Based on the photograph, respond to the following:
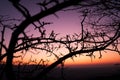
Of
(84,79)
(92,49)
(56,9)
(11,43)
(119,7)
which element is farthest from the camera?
(84,79)

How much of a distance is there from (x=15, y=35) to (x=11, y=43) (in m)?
0.12

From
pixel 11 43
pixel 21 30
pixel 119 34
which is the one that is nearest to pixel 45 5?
pixel 21 30

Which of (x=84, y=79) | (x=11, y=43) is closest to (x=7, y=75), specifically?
(x=11, y=43)

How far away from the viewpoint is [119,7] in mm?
4551

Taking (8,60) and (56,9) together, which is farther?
(8,60)

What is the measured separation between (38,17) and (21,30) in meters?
0.23

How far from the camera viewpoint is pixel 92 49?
8.02 ft

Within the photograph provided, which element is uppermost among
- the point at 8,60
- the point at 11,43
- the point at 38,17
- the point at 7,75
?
the point at 38,17

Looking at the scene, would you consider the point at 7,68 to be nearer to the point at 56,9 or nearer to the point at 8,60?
the point at 8,60

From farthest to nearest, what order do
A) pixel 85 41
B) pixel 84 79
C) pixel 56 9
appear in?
pixel 84 79
pixel 85 41
pixel 56 9

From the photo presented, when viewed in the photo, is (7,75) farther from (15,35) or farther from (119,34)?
(119,34)

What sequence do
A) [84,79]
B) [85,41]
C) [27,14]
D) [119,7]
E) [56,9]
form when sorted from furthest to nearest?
1. [84,79]
2. [119,7]
3. [85,41]
4. [27,14]
5. [56,9]

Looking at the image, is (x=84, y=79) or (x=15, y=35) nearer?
(x=15, y=35)

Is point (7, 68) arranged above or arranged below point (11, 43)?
below
